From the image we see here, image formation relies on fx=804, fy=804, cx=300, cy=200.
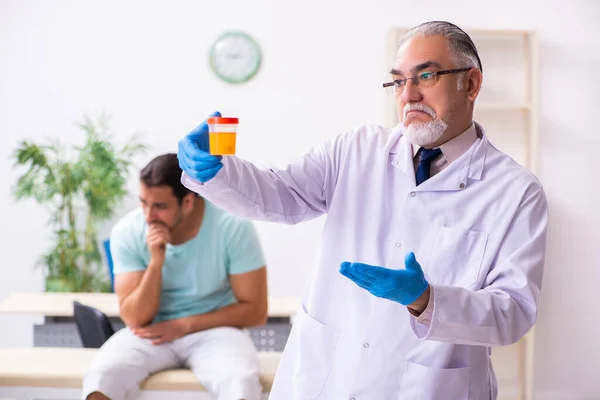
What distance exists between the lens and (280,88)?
4.96 m

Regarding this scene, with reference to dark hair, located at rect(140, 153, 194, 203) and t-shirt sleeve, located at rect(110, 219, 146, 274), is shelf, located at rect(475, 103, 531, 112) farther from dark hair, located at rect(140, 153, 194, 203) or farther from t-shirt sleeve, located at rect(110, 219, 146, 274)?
t-shirt sleeve, located at rect(110, 219, 146, 274)

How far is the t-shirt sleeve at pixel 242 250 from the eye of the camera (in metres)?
2.78

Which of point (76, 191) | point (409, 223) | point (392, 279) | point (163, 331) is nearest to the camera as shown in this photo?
point (392, 279)

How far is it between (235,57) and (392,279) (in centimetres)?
370

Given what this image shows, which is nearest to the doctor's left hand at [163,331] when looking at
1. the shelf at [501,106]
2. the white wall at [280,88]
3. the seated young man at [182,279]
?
the seated young man at [182,279]

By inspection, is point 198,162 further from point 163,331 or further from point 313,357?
point 163,331

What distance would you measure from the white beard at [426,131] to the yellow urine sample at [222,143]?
393 millimetres

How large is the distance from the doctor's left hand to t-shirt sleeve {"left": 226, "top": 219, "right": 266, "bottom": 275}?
0.25 meters

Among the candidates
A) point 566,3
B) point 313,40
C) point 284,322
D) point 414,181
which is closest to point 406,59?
point 414,181

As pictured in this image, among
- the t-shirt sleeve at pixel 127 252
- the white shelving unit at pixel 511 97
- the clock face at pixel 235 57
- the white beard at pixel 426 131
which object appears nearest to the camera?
the white beard at pixel 426 131

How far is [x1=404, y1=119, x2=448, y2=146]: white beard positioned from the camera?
1.74m

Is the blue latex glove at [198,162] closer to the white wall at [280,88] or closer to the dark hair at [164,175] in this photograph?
the dark hair at [164,175]

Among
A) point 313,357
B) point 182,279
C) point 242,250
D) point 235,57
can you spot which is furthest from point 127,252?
point 235,57

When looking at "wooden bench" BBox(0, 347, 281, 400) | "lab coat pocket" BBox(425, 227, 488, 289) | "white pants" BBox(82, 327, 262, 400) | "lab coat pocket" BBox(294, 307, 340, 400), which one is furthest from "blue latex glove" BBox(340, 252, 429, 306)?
"wooden bench" BBox(0, 347, 281, 400)
